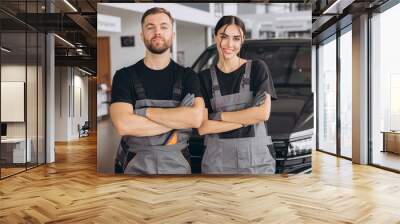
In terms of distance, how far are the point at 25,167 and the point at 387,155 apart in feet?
21.4

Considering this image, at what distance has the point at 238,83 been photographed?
5961 mm

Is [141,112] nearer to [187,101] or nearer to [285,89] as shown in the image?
[187,101]

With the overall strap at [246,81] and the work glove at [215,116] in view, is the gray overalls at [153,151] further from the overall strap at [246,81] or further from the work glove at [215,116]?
the overall strap at [246,81]

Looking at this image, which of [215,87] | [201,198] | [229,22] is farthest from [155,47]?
[201,198]

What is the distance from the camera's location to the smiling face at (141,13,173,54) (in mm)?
6012

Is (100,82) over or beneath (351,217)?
over

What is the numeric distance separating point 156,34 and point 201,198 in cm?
272

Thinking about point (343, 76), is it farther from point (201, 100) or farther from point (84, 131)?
point (84, 131)

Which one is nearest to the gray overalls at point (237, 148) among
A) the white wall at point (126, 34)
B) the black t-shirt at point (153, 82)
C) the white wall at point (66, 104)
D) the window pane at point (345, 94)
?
the black t-shirt at point (153, 82)

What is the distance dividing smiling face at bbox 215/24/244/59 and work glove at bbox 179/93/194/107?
805 millimetres

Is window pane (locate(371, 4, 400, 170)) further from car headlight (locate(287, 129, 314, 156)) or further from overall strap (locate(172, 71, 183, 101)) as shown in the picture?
overall strap (locate(172, 71, 183, 101))

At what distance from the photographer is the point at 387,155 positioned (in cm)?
704

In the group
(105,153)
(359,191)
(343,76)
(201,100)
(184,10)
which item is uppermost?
(184,10)

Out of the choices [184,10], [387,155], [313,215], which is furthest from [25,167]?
[387,155]
